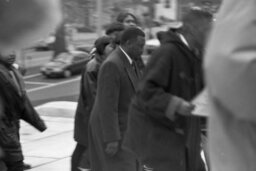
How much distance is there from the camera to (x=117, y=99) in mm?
5781

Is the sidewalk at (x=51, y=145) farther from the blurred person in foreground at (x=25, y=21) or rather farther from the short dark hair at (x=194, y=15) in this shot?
the blurred person in foreground at (x=25, y=21)

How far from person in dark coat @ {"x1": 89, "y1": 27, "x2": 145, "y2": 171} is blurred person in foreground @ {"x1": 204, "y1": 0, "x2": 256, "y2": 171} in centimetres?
368

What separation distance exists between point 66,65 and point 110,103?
25986mm

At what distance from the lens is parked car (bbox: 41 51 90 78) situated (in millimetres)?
31391

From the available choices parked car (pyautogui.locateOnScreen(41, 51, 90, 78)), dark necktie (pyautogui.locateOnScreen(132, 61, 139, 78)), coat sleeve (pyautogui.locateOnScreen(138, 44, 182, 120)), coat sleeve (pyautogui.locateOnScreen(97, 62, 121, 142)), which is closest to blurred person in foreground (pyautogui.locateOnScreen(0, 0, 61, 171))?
coat sleeve (pyautogui.locateOnScreen(138, 44, 182, 120))

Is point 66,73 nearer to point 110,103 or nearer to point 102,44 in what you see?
point 102,44

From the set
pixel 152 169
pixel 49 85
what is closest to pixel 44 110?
pixel 152 169

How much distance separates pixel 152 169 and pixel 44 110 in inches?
344

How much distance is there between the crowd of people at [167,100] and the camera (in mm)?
1896

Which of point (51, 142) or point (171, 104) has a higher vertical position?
point (171, 104)

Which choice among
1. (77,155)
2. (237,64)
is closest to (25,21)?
(237,64)

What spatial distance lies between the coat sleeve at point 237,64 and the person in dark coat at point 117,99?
3823 mm

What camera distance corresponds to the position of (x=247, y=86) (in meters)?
1.88

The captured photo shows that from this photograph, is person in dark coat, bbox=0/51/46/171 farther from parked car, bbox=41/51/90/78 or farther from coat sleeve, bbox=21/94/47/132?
parked car, bbox=41/51/90/78
